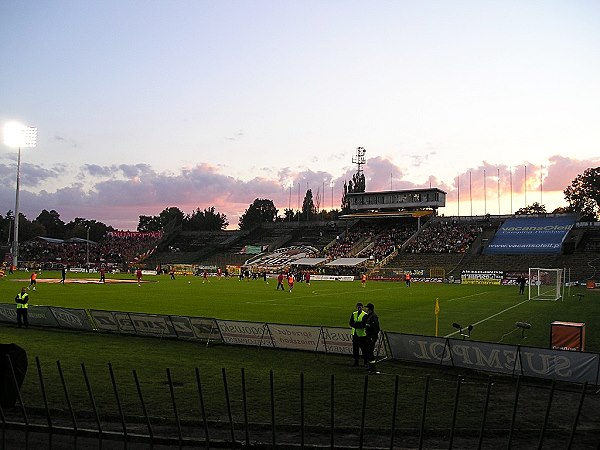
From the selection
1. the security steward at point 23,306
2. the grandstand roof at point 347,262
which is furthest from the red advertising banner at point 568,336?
the grandstand roof at point 347,262

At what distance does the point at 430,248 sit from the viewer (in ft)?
268

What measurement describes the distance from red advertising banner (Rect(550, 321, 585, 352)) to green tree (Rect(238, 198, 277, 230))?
6169 inches

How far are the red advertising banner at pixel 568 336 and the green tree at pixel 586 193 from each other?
332ft

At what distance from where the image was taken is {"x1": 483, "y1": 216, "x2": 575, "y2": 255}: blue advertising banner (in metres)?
75.1

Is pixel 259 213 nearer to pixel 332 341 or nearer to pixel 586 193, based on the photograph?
pixel 586 193

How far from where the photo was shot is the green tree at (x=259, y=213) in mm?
175550

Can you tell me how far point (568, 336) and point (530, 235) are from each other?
65.5m

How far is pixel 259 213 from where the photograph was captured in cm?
17725

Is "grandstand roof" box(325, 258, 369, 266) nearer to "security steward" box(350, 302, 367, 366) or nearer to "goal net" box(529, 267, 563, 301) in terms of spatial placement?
"goal net" box(529, 267, 563, 301)

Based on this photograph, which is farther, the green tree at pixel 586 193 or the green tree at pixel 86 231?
the green tree at pixel 86 231

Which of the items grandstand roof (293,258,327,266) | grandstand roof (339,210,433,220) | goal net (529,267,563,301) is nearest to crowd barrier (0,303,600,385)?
goal net (529,267,563,301)

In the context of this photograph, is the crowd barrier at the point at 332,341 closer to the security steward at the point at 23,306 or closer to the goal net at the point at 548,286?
the security steward at the point at 23,306

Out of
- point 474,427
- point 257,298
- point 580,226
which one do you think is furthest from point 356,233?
point 474,427

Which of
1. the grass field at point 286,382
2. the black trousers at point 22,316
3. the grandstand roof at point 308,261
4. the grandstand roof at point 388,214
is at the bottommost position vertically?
the grass field at point 286,382
